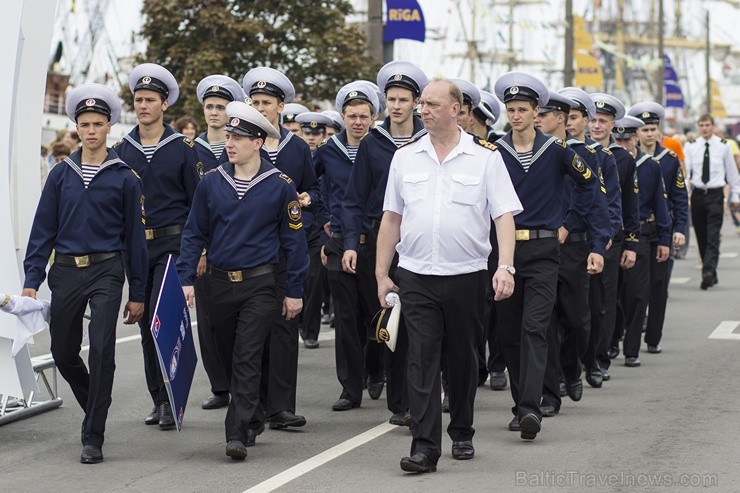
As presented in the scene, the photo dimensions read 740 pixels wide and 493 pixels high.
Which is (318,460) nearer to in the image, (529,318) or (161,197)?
(529,318)

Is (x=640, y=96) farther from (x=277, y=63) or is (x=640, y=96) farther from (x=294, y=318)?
(x=294, y=318)

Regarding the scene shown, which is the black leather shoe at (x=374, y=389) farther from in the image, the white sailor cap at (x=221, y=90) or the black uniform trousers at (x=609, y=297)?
the white sailor cap at (x=221, y=90)

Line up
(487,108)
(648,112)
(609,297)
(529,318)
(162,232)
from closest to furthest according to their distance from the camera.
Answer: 1. (529,318)
2. (162,232)
3. (609,297)
4. (487,108)
5. (648,112)

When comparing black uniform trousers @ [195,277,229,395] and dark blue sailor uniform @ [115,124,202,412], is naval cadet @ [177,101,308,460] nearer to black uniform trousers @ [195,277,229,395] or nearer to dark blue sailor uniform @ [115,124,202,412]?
black uniform trousers @ [195,277,229,395]

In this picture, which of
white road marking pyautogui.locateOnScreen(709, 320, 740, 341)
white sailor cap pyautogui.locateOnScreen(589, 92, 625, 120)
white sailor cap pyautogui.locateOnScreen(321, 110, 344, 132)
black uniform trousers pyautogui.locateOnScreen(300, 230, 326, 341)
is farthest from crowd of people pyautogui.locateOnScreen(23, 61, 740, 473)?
white sailor cap pyautogui.locateOnScreen(321, 110, 344, 132)

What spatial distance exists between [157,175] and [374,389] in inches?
90.6

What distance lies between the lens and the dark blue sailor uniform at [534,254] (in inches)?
351

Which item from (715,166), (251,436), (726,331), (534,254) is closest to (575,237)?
(534,254)

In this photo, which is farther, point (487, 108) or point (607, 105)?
point (487, 108)

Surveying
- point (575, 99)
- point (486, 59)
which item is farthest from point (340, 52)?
point (486, 59)

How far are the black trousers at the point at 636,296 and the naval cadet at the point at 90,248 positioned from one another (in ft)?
16.9

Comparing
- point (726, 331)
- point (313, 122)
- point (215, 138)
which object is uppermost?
point (313, 122)

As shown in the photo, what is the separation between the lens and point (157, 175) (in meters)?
9.52

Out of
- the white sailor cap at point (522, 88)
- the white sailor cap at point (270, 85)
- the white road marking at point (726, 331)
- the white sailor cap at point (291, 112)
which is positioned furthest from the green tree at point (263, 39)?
the white sailor cap at point (522, 88)
